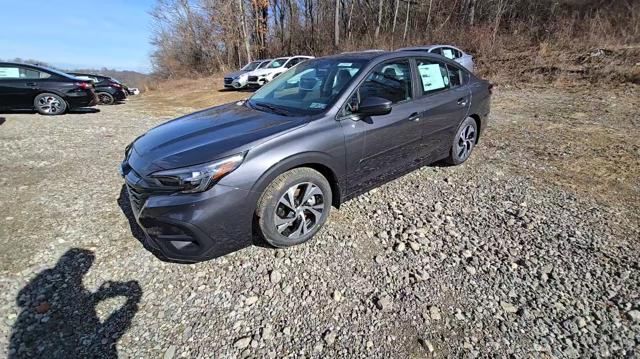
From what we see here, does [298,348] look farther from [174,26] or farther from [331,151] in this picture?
[174,26]

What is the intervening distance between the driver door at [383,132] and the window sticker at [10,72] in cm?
1031

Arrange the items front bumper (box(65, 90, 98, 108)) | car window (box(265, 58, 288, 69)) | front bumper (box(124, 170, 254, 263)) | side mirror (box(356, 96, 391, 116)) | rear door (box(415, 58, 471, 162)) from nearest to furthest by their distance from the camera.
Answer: front bumper (box(124, 170, 254, 263)) < side mirror (box(356, 96, 391, 116)) < rear door (box(415, 58, 471, 162)) < front bumper (box(65, 90, 98, 108)) < car window (box(265, 58, 288, 69))

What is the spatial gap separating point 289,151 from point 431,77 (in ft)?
7.01

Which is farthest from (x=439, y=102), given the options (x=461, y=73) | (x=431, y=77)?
(x=461, y=73)

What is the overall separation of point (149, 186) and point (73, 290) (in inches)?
37.9

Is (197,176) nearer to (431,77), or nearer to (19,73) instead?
(431,77)

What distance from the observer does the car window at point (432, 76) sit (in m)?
3.64

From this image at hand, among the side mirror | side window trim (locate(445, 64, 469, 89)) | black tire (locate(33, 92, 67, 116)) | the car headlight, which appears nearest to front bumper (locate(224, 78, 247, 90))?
black tire (locate(33, 92, 67, 116))

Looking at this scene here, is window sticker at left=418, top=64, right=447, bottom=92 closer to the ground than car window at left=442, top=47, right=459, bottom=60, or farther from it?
closer to the ground

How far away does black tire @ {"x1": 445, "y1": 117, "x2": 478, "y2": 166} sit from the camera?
14.0 feet

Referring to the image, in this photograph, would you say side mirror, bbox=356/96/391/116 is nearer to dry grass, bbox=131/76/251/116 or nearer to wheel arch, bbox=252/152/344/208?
wheel arch, bbox=252/152/344/208

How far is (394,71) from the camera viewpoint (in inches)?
135

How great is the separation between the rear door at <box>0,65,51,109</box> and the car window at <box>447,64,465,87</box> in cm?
1046

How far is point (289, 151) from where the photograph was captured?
2605 millimetres
